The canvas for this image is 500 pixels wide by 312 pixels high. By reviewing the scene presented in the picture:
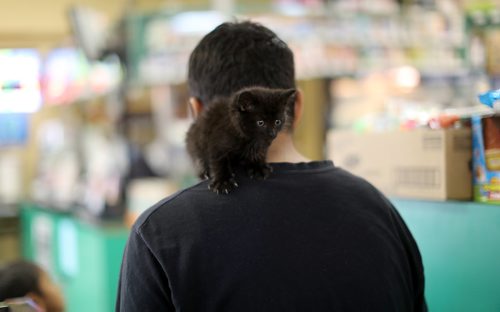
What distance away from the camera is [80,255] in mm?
4758

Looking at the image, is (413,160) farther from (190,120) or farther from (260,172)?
(190,120)

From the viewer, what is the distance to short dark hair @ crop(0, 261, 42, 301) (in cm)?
239

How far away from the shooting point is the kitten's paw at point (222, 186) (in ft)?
4.53

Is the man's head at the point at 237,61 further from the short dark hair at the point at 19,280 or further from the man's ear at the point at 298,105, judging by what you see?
the short dark hair at the point at 19,280

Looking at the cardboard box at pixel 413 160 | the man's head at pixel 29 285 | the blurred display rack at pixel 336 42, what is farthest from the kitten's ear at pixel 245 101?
the blurred display rack at pixel 336 42

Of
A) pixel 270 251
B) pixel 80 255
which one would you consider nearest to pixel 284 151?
pixel 270 251

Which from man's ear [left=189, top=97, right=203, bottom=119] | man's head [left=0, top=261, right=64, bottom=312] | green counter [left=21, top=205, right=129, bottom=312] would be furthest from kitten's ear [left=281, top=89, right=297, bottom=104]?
green counter [left=21, top=205, right=129, bottom=312]

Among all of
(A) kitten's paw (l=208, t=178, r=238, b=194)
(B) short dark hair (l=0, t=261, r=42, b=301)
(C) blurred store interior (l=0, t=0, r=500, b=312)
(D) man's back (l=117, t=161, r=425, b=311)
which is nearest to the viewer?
(D) man's back (l=117, t=161, r=425, b=311)

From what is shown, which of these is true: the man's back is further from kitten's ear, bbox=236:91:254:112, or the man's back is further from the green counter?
the green counter

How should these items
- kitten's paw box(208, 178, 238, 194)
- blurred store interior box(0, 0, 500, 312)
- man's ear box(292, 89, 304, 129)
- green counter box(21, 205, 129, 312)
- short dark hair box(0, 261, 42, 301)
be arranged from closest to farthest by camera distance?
kitten's paw box(208, 178, 238, 194), man's ear box(292, 89, 304, 129), blurred store interior box(0, 0, 500, 312), short dark hair box(0, 261, 42, 301), green counter box(21, 205, 129, 312)

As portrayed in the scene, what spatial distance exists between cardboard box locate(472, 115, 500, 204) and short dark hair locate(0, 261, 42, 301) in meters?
→ 1.78

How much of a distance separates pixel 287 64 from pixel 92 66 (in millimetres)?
4786

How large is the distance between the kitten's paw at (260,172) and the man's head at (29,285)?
137cm

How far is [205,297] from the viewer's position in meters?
1.27
